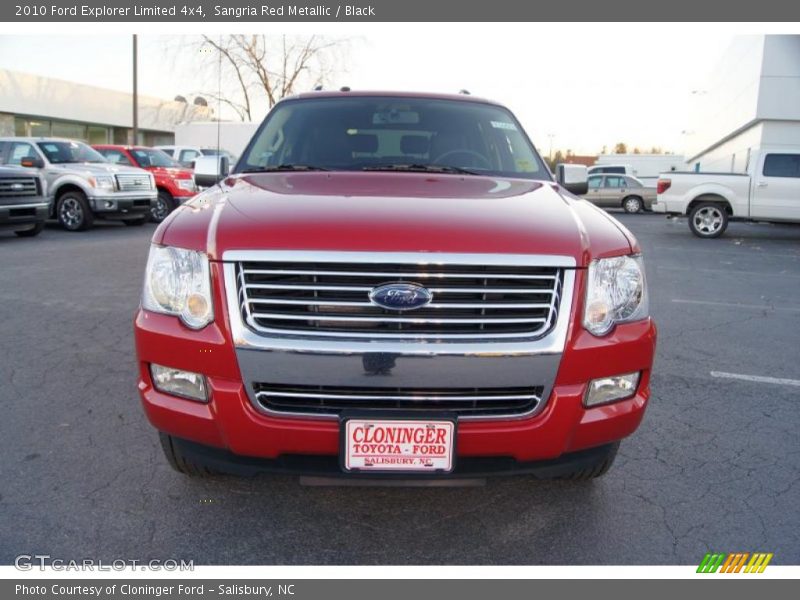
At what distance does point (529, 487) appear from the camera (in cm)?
295

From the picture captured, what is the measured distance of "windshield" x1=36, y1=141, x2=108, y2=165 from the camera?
13.2 m

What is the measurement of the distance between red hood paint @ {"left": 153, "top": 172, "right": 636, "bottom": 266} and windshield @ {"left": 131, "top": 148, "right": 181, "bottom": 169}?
13786mm

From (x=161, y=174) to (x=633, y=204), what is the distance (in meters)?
16.8

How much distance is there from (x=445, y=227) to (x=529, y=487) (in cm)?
136

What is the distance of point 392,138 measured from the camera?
3.79 metres

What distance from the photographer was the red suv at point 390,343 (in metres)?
2.17

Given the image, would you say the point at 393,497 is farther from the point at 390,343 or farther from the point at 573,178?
the point at 573,178

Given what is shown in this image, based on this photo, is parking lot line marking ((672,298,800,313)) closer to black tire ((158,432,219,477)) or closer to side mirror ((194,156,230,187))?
side mirror ((194,156,230,187))

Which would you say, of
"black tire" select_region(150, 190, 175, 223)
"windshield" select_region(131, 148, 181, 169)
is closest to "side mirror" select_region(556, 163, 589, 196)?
"black tire" select_region(150, 190, 175, 223)

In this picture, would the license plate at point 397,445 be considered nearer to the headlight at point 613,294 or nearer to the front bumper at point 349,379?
the front bumper at point 349,379

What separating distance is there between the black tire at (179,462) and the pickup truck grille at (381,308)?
0.77m

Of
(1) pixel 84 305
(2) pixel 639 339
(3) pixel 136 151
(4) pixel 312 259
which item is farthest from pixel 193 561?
(3) pixel 136 151

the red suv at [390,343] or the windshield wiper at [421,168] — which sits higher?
the windshield wiper at [421,168]

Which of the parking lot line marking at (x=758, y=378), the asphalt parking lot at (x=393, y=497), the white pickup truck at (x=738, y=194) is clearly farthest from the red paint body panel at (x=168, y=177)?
the parking lot line marking at (x=758, y=378)
